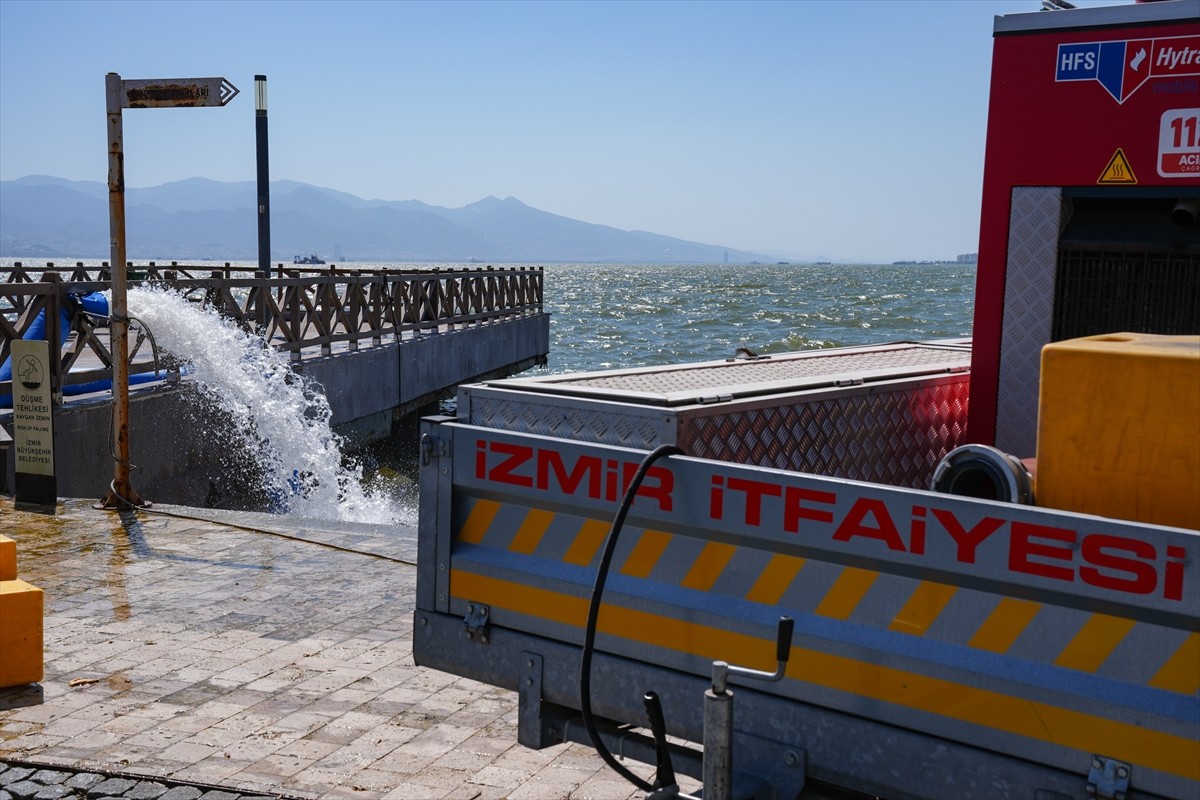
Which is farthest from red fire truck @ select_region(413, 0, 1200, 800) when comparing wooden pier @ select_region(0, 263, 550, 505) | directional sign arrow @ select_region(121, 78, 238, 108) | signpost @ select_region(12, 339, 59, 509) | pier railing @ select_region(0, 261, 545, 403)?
pier railing @ select_region(0, 261, 545, 403)

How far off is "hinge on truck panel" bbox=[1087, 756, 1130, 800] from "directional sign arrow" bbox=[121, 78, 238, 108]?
8260mm

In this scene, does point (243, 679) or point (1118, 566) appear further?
point (243, 679)

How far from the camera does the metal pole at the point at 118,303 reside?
31.5 feet

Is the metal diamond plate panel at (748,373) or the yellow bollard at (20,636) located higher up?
the metal diamond plate panel at (748,373)

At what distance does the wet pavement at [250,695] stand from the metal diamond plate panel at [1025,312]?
79.4 inches

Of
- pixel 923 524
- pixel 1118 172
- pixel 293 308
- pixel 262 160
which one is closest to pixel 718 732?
pixel 923 524

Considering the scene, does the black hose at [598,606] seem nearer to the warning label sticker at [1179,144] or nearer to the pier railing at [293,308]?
the warning label sticker at [1179,144]

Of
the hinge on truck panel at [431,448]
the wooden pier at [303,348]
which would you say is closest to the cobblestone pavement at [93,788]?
the hinge on truck panel at [431,448]

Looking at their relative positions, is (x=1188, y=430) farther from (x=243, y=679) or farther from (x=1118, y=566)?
(x=243, y=679)

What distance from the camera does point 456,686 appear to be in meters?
6.03

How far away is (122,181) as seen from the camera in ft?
32.2

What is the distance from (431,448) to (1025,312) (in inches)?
81.2

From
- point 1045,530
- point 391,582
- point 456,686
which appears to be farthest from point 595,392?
point 391,582

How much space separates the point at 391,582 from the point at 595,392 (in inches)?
185
